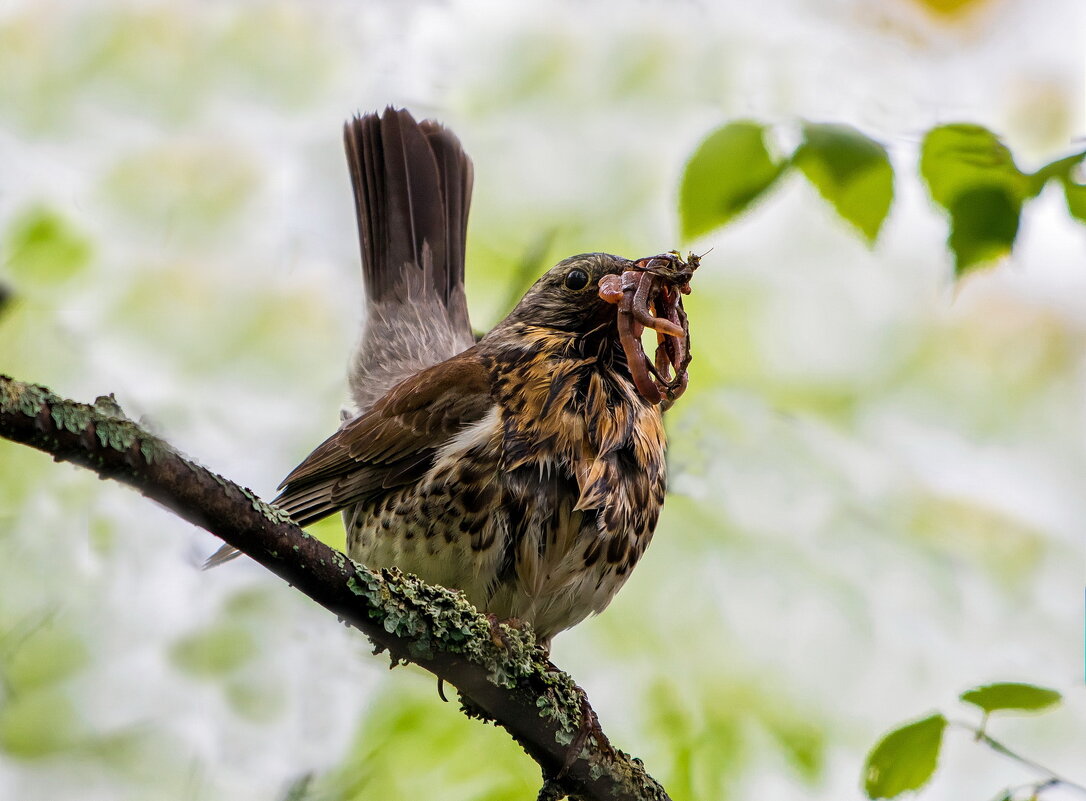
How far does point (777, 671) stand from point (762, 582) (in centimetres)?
33

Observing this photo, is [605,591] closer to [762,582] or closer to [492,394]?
[492,394]

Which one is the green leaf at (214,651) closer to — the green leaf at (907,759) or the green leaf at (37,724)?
the green leaf at (37,724)

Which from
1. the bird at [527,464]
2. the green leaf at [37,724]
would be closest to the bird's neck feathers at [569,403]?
the bird at [527,464]

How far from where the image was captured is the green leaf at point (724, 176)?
2469mm

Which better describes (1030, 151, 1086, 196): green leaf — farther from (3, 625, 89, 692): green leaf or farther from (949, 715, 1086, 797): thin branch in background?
(3, 625, 89, 692): green leaf

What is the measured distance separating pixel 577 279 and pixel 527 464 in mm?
741

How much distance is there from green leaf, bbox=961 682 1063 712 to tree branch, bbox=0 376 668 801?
0.81 metres

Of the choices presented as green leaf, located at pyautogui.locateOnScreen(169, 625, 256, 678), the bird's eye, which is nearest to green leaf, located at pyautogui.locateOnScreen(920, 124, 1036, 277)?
the bird's eye

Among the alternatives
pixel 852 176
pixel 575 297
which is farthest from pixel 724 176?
pixel 575 297

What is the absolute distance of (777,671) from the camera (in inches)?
156

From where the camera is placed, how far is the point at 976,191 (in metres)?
2.31

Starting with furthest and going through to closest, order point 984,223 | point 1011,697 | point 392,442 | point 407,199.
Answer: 1. point 407,199
2. point 392,442
3. point 984,223
4. point 1011,697

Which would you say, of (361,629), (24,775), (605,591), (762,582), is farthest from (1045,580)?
(24,775)

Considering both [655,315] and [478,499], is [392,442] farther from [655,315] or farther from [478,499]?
[655,315]
